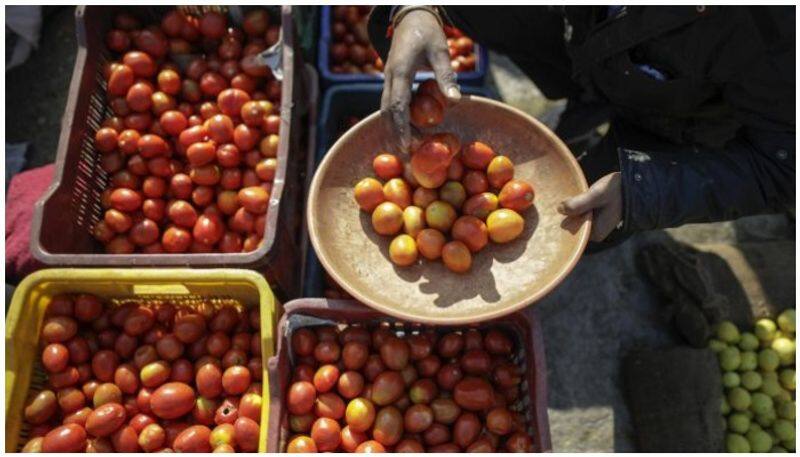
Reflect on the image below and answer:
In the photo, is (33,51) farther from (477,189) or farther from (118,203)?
(477,189)

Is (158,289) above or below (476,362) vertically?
above

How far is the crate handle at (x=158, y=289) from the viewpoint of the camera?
2.75 meters

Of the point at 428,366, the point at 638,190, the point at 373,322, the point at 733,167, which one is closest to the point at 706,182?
the point at 733,167

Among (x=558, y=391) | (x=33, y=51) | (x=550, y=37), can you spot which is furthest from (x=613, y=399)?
(x=33, y=51)

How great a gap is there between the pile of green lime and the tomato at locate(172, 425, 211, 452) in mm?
2787

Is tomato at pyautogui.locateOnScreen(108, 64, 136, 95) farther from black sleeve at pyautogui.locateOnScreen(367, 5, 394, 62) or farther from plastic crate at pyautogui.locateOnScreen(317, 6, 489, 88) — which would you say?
black sleeve at pyautogui.locateOnScreen(367, 5, 394, 62)

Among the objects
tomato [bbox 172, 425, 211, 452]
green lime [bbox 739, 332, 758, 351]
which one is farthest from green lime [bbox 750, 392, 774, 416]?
tomato [bbox 172, 425, 211, 452]

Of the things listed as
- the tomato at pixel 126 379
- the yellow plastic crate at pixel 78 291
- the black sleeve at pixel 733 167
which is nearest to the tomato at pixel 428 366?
the yellow plastic crate at pixel 78 291

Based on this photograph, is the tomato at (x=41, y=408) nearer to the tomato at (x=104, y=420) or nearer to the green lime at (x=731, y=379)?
the tomato at (x=104, y=420)

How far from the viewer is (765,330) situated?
362cm

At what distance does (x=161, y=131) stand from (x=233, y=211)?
2.03 feet

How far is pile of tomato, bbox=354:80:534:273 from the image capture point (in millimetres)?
2402

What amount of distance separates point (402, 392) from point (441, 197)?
0.85m

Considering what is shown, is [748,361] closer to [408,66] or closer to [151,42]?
[408,66]
